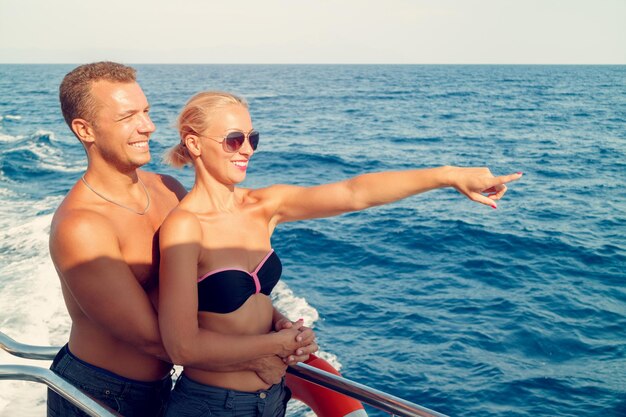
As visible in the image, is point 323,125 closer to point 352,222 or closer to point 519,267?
point 352,222

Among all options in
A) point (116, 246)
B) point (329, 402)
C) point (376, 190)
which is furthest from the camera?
point (329, 402)

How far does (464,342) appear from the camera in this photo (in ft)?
32.0

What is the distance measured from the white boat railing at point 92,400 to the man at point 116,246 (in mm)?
214

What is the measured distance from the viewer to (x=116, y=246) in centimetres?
225

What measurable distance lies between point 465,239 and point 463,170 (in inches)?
511

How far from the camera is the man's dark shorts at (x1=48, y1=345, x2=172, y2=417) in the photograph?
2.37m

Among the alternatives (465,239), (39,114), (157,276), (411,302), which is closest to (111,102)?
(157,276)

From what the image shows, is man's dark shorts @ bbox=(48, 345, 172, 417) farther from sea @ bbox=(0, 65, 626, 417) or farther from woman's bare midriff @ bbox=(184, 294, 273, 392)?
sea @ bbox=(0, 65, 626, 417)

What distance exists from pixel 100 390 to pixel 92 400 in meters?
0.42

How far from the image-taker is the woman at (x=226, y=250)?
215 centimetres

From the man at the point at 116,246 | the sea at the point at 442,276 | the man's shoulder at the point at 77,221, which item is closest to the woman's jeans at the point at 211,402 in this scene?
the man at the point at 116,246

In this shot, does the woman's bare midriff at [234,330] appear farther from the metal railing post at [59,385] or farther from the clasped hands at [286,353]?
the metal railing post at [59,385]

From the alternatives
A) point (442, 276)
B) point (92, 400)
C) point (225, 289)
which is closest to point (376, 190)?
point (225, 289)

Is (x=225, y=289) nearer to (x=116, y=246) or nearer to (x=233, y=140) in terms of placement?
(x=116, y=246)
